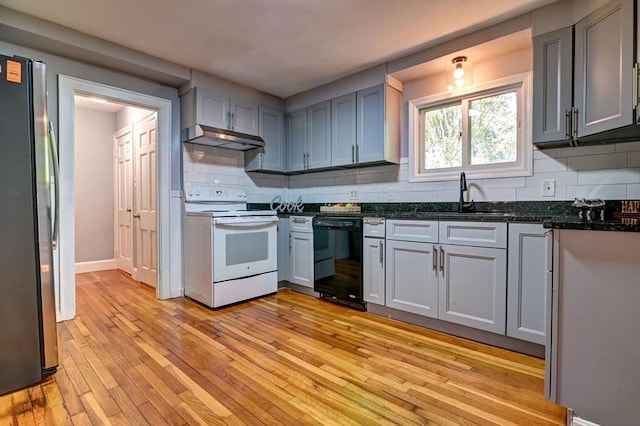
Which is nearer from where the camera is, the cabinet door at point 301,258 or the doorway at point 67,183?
the doorway at point 67,183

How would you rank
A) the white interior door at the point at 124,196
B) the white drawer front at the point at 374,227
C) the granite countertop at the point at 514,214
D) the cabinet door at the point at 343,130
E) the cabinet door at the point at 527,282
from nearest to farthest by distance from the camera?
the granite countertop at the point at 514,214 → the cabinet door at the point at 527,282 → the white drawer front at the point at 374,227 → the cabinet door at the point at 343,130 → the white interior door at the point at 124,196

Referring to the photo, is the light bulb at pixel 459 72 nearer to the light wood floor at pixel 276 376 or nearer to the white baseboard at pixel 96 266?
the light wood floor at pixel 276 376

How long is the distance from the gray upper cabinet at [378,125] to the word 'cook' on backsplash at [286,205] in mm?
1208

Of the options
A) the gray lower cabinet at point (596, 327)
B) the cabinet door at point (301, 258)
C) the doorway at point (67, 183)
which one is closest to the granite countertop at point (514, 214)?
the gray lower cabinet at point (596, 327)

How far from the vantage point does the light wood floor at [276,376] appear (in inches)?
59.0

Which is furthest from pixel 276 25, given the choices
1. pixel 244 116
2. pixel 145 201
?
pixel 145 201

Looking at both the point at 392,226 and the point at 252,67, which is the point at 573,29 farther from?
the point at 252,67

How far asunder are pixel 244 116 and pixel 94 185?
3035 mm

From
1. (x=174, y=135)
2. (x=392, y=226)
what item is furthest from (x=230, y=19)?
(x=392, y=226)

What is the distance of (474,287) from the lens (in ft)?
7.50

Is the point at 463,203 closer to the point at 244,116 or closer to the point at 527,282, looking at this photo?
the point at 527,282

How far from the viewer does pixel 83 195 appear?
4832mm

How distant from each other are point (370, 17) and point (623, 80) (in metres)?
1.62

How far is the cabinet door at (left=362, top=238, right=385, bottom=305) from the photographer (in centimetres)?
280
